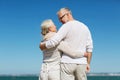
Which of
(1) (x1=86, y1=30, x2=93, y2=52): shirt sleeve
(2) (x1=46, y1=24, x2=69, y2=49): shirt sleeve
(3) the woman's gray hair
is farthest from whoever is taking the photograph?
(1) (x1=86, y1=30, x2=93, y2=52): shirt sleeve

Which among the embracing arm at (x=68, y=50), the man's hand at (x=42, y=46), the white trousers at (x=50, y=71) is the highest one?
the man's hand at (x=42, y=46)

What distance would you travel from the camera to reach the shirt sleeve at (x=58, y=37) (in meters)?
6.95

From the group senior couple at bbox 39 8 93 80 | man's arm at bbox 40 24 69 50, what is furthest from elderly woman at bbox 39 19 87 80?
man's arm at bbox 40 24 69 50

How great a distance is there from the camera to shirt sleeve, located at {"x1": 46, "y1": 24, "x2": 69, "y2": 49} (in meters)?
6.95

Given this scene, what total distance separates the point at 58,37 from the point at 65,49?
0.78 ft

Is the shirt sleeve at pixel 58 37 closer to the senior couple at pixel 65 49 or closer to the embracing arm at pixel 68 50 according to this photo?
the senior couple at pixel 65 49

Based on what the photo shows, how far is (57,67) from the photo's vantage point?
711 cm

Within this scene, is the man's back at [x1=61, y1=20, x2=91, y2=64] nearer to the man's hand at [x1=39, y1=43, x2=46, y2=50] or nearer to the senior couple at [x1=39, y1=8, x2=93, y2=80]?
the senior couple at [x1=39, y1=8, x2=93, y2=80]

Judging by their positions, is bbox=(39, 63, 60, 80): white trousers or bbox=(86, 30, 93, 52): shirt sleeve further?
bbox=(86, 30, 93, 52): shirt sleeve

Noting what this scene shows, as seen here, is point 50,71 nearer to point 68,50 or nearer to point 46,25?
point 68,50

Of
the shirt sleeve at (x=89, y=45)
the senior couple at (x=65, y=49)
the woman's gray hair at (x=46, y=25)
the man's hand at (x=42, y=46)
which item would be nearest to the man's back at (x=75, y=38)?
the senior couple at (x=65, y=49)

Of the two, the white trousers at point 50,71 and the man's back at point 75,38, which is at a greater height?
the man's back at point 75,38

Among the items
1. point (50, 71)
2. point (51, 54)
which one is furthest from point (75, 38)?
point (50, 71)

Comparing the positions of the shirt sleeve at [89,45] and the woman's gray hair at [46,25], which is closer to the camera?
the woman's gray hair at [46,25]
